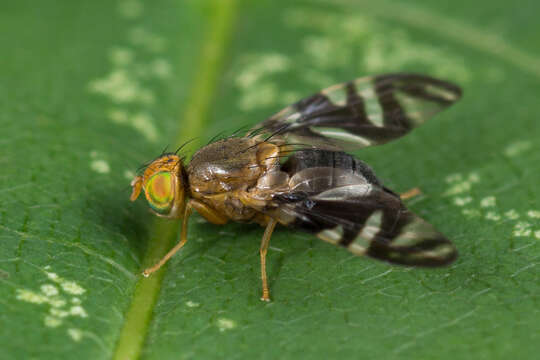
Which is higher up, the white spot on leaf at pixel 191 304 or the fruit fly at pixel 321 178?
the fruit fly at pixel 321 178

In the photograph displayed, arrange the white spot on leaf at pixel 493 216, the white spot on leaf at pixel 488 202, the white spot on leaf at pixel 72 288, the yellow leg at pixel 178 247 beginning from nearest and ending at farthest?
the white spot on leaf at pixel 72 288
the yellow leg at pixel 178 247
the white spot on leaf at pixel 493 216
the white spot on leaf at pixel 488 202

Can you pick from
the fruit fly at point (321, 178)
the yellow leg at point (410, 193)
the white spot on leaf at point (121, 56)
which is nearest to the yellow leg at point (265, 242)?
the fruit fly at point (321, 178)

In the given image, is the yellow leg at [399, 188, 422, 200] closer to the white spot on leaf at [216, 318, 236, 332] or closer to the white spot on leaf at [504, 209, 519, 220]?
the white spot on leaf at [504, 209, 519, 220]

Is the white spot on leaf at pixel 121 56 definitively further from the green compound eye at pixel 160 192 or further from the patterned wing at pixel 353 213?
the patterned wing at pixel 353 213

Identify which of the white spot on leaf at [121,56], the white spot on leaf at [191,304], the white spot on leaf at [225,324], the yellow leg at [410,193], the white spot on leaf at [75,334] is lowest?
the white spot on leaf at [75,334]

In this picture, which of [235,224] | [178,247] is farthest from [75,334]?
[235,224]

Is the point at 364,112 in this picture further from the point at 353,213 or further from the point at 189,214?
the point at 189,214

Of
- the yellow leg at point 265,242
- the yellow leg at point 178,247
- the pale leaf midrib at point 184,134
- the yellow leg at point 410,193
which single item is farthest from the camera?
the yellow leg at point 410,193

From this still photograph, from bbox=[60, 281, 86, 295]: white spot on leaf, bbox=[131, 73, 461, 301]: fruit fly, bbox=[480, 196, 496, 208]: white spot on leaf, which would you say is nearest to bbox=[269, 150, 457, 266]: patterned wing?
bbox=[131, 73, 461, 301]: fruit fly
